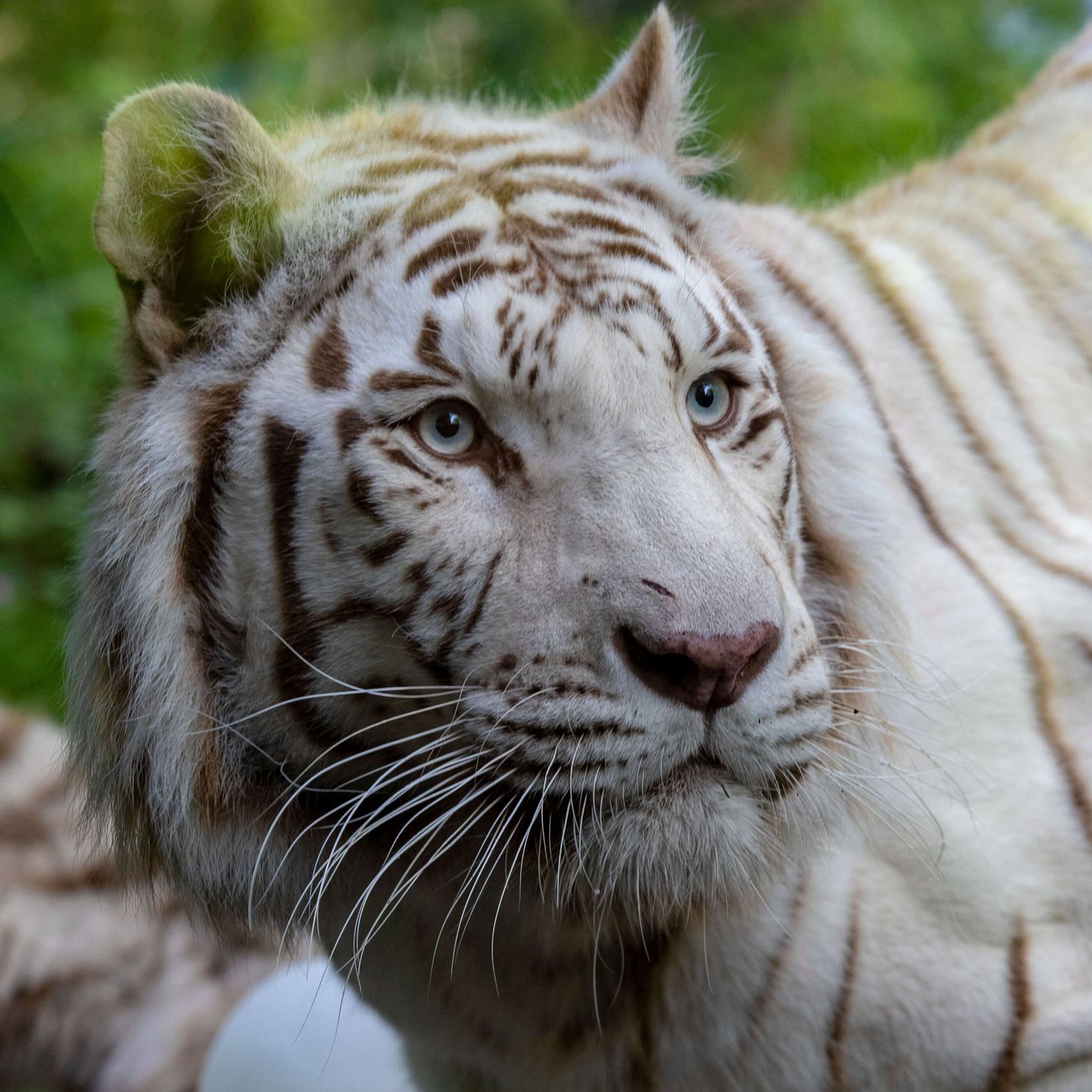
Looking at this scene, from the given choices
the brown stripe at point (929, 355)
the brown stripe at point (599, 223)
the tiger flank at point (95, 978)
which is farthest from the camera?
the tiger flank at point (95, 978)

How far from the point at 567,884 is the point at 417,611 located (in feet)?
0.86

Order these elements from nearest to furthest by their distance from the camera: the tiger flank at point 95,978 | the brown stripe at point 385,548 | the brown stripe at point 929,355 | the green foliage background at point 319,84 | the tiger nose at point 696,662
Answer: the tiger nose at point 696,662, the brown stripe at point 385,548, the brown stripe at point 929,355, the tiger flank at point 95,978, the green foliage background at point 319,84

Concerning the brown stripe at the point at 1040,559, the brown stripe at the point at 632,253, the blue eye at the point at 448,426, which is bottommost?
the blue eye at the point at 448,426

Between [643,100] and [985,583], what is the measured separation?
63cm

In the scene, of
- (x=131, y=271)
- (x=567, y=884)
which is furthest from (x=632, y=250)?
(x=567, y=884)

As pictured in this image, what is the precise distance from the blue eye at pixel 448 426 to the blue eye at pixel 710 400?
7.7 inches

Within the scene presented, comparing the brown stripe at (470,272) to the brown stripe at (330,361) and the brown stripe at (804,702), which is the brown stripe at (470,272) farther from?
the brown stripe at (804,702)

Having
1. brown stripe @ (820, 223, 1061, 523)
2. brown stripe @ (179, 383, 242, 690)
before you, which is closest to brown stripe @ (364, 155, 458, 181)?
brown stripe @ (179, 383, 242, 690)

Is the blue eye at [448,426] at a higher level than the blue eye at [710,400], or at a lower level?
lower

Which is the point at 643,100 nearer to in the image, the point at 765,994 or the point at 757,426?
the point at 757,426

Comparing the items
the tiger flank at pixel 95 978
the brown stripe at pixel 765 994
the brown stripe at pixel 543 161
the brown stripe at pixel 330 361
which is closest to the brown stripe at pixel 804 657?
the brown stripe at pixel 765 994

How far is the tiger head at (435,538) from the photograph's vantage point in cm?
101

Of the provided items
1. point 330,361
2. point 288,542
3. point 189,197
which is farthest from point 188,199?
point 288,542

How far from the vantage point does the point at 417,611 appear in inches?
42.2
